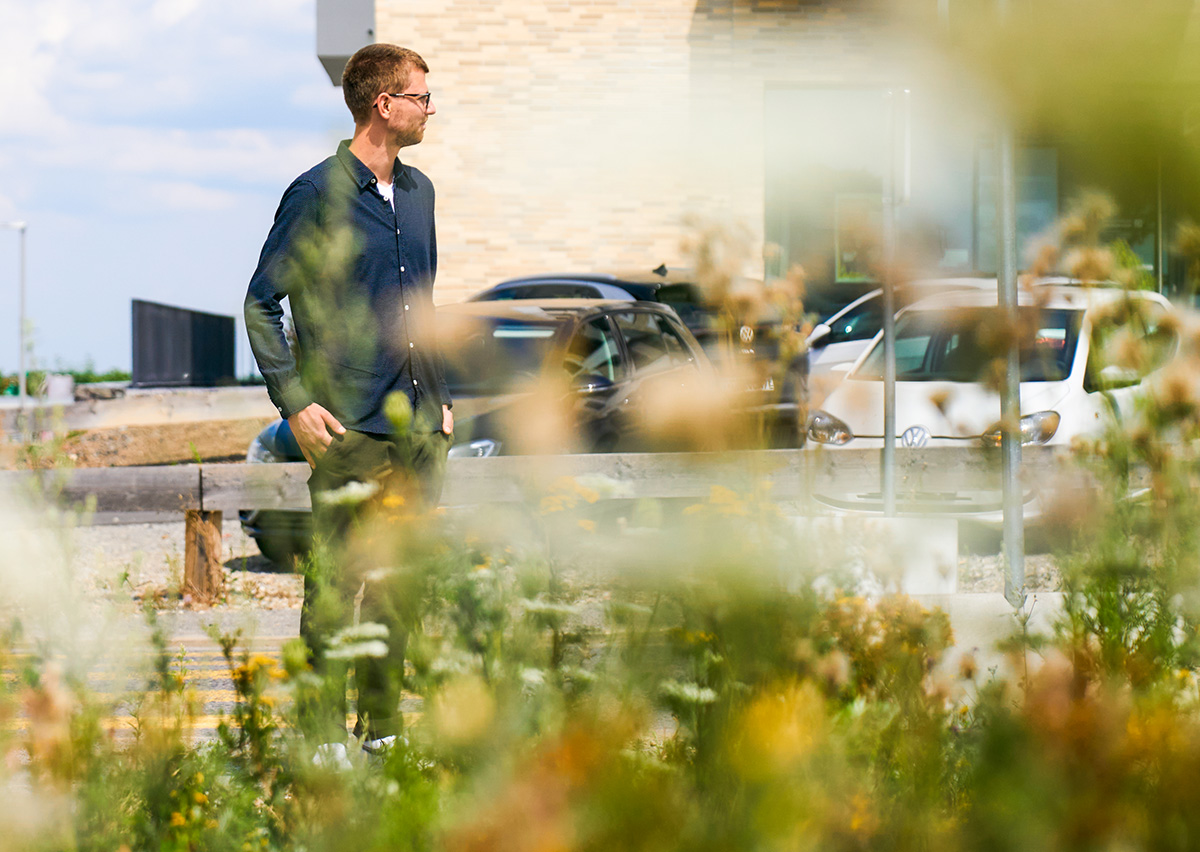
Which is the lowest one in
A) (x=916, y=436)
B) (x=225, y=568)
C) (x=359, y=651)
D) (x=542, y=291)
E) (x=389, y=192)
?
(x=225, y=568)

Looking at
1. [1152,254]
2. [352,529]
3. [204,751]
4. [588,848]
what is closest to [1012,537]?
[1152,254]

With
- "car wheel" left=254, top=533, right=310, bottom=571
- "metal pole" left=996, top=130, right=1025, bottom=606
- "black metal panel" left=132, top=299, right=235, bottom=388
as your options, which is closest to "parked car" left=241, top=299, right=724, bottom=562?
"metal pole" left=996, top=130, right=1025, bottom=606

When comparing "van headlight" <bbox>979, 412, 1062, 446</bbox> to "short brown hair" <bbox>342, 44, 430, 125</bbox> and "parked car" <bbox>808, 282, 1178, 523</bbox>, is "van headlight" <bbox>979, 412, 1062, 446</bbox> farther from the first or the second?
"short brown hair" <bbox>342, 44, 430, 125</bbox>

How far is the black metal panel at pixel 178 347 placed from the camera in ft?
59.2

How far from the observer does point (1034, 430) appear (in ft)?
5.22

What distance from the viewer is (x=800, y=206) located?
2.62 ft

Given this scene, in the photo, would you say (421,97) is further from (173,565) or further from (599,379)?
(173,565)

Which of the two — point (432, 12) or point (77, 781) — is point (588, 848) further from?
point (432, 12)

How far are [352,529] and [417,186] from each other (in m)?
1.39

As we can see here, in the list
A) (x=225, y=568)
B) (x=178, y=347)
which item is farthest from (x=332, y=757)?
(x=178, y=347)

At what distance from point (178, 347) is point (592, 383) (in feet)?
63.3

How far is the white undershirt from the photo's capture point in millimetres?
2811

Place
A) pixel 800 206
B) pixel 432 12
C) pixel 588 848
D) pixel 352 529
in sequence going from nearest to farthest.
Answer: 1. pixel 800 206
2. pixel 588 848
3. pixel 352 529
4. pixel 432 12

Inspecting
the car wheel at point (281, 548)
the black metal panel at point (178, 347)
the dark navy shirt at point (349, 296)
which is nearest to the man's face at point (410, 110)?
the dark navy shirt at point (349, 296)
